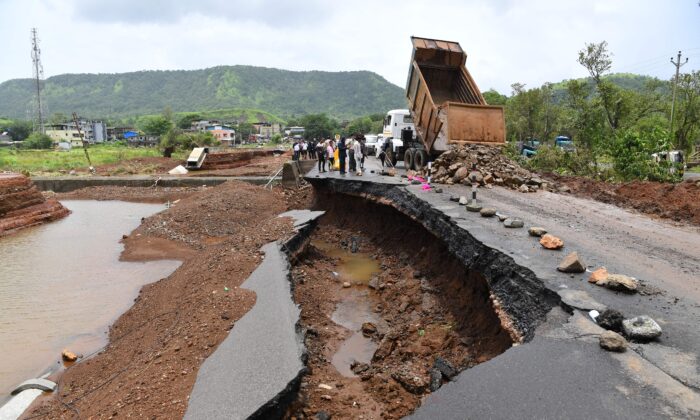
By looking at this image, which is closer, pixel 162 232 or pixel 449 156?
pixel 449 156

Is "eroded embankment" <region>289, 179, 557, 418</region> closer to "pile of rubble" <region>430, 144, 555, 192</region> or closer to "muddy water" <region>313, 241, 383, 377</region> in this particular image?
"muddy water" <region>313, 241, 383, 377</region>

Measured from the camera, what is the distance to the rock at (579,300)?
13.5 ft

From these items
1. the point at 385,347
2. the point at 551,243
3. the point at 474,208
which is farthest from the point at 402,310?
the point at 551,243

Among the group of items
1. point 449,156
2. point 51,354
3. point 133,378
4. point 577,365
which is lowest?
point 51,354

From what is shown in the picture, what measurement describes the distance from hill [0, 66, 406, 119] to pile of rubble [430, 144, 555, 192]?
Result: 497 ft

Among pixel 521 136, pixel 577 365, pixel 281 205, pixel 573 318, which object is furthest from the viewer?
pixel 521 136

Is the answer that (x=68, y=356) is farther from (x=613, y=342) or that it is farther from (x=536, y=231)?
(x=536, y=231)

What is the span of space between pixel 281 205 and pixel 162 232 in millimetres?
4842

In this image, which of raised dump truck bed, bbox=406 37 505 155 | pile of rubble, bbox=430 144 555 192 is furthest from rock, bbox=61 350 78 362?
raised dump truck bed, bbox=406 37 505 155

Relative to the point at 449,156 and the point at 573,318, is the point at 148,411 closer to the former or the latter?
the point at 573,318

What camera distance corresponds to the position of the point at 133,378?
4609 mm

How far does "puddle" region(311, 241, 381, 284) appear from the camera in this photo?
9492mm

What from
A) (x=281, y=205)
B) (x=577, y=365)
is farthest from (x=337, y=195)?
(x=577, y=365)

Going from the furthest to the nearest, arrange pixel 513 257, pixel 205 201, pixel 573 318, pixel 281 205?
pixel 281 205 < pixel 205 201 < pixel 513 257 < pixel 573 318
